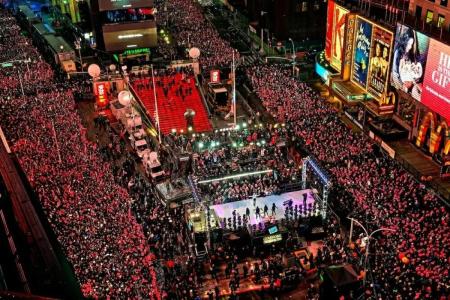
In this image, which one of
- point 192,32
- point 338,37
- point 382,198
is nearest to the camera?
point 382,198

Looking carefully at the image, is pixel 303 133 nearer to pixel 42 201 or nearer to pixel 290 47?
pixel 42 201

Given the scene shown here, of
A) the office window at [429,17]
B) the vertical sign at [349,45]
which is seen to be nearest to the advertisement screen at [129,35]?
the vertical sign at [349,45]

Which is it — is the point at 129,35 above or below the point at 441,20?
below

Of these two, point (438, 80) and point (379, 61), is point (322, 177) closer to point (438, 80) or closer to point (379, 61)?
point (438, 80)

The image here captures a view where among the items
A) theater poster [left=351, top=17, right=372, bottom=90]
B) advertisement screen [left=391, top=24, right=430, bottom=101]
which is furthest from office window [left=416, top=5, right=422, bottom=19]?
theater poster [left=351, top=17, right=372, bottom=90]

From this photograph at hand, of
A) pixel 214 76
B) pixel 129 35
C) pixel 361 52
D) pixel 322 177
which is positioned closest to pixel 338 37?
pixel 361 52

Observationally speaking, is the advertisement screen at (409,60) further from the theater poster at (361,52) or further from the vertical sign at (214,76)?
the vertical sign at (214,76)

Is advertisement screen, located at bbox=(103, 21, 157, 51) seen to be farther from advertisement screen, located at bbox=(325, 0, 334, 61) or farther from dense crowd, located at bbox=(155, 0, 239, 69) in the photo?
advertisement screen, located at bbox=(325, 0, 334, 61)
